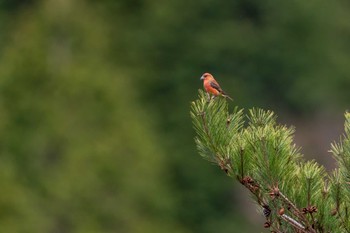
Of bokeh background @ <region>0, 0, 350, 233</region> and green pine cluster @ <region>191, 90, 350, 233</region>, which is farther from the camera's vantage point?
bokeh background @ <region>0, 0, 350, 233</region>

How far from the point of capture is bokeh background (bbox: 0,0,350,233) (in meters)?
27.1

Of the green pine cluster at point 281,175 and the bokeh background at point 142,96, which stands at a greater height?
the bokeh background at point 142,96

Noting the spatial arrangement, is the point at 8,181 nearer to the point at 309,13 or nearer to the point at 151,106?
the point at 151,106

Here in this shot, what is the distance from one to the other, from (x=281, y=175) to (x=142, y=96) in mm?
35232

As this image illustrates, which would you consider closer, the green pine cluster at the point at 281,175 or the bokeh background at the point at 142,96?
the green pine cluster at the point at 281,175

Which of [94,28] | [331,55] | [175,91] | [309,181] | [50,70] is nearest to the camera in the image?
[309,181]

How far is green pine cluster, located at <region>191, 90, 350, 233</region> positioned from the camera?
240 inches

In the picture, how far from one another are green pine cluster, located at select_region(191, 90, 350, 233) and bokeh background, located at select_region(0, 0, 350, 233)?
1250 cm

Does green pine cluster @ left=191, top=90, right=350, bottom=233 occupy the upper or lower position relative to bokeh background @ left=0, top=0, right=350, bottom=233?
lower

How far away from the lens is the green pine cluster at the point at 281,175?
6102mm

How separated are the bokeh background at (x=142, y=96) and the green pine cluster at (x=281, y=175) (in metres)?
12.5

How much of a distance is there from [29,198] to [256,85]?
56.4ft

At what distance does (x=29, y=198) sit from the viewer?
84.1ft

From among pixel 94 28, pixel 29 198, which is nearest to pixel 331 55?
pixel 94 28
